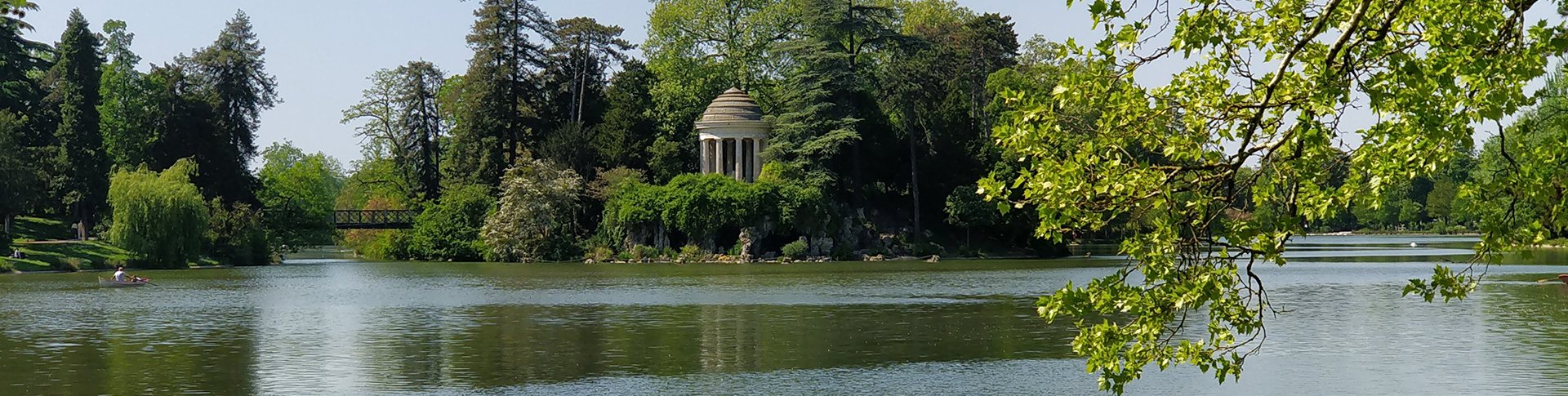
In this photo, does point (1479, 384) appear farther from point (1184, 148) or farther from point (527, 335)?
point (527, 335)

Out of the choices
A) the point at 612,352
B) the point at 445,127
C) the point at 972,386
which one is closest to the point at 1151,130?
the point at 972,386

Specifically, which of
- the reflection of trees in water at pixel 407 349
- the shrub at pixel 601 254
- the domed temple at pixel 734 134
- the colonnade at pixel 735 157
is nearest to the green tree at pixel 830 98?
the domed temple at pixel 734 134

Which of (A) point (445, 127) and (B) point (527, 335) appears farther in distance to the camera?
(A) point (445, 127)

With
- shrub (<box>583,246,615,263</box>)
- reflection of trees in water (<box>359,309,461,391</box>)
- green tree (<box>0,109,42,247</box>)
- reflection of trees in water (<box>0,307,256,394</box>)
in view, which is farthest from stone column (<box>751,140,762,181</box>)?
reflection of trees in water (<box>0,307,256,394</box>)

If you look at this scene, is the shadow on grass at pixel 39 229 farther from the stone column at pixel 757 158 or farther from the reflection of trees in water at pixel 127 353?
the reflection of trees in water at pixel 127 353

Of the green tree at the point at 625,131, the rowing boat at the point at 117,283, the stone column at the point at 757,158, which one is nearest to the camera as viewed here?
the rowing boat at the point at 117,283

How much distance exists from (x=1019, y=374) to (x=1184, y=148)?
11436mm

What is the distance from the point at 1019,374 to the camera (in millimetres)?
17703

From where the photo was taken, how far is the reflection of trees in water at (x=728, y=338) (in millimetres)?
19281

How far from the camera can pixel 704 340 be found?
22578mm

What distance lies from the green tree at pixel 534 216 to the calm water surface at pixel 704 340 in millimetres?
22355

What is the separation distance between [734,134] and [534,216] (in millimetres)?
9445

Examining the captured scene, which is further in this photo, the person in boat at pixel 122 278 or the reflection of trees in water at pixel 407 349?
the person in boat at pixel 122 278

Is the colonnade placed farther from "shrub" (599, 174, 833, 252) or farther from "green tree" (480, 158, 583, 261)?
"green tree" (480, 158, 583, 261)
